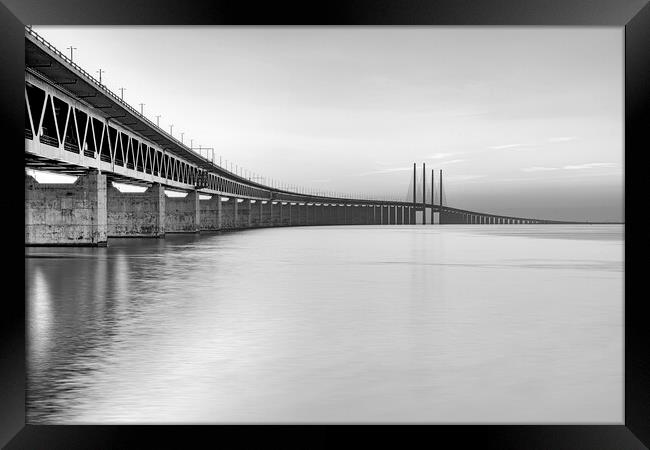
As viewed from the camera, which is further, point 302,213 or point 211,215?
point 302,213

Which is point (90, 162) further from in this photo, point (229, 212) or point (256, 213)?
point (256, 213)

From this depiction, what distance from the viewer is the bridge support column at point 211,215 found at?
106812 millimetres

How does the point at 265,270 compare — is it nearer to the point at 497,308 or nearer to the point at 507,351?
the point at 497,308

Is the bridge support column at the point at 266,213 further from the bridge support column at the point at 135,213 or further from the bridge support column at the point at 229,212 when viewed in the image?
the bridge support column at the point at 135,213

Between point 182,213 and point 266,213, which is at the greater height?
point 266,213

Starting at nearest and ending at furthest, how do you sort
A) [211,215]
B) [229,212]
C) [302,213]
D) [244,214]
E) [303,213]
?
[211,215] < [229,212] < [244,214] < [302,213] < [303,213]

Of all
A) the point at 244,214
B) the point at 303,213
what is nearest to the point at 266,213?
the point at 244,214

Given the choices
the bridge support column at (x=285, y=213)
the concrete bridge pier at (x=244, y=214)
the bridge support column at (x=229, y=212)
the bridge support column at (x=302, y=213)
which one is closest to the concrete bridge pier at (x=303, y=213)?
the bridge support column at (x=302, y=213)

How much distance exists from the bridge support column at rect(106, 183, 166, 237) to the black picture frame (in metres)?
66.3

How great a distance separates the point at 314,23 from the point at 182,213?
86.3 m

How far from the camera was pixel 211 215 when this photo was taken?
10694 centimetres

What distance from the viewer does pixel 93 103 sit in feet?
155

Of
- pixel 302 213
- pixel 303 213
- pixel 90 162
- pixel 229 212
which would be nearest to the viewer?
pixel 90 162

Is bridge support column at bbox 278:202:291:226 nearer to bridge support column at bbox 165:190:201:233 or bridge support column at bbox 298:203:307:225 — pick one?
bridge support column at bbox 298:203:307:225
